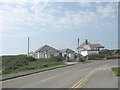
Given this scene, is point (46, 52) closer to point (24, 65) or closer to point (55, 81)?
point (24, 65)

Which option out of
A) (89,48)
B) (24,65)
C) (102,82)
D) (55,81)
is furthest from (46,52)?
(102,82)

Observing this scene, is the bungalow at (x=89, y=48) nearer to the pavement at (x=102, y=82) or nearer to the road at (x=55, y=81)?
the road at (x=55, y=81)


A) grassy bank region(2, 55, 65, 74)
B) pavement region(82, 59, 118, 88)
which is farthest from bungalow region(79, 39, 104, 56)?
pavement region(82, 59, 118, 88)

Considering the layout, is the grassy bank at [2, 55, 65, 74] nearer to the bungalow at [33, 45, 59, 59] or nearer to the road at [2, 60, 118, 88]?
the road at [2, 60, 118, 88]

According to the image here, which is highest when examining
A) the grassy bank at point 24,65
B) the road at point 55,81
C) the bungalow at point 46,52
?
the bungalow at point 46,52

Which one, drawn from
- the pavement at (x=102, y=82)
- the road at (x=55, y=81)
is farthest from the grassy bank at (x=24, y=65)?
the pavement at (x=102, y=82)

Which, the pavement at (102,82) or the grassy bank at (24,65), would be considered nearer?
the pavement at (102,82)

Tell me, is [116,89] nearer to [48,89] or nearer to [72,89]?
[72,89]

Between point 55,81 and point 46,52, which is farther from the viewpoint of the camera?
point 46,52

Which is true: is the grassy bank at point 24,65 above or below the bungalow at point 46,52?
below

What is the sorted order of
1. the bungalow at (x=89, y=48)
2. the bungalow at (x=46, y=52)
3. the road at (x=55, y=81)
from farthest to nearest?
the bungalow at (x=89, y=48), the bungalow at (x=46, y=52), the road at (x=55, y=81)

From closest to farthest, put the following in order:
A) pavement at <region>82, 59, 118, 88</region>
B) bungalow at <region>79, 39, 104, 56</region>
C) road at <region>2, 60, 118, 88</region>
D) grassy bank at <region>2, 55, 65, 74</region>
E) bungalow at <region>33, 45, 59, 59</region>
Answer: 1. pavement at <region>82, 59, 118, 88</region>
2. road at <region>2, 60, 118, 88</region>
3. grassy bank at <region>2, 55, 65, 74</region>
4. bungalow at <region>33, 45, 59, 59</region>
5. bungalow at <region>79, 39, 104, 56</region>

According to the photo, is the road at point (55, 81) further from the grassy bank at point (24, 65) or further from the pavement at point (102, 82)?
the grassy bank at point (24, 65)

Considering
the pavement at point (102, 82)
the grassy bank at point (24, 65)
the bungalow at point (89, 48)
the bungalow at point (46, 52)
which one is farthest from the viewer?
the bungalow at point (89, 48)
